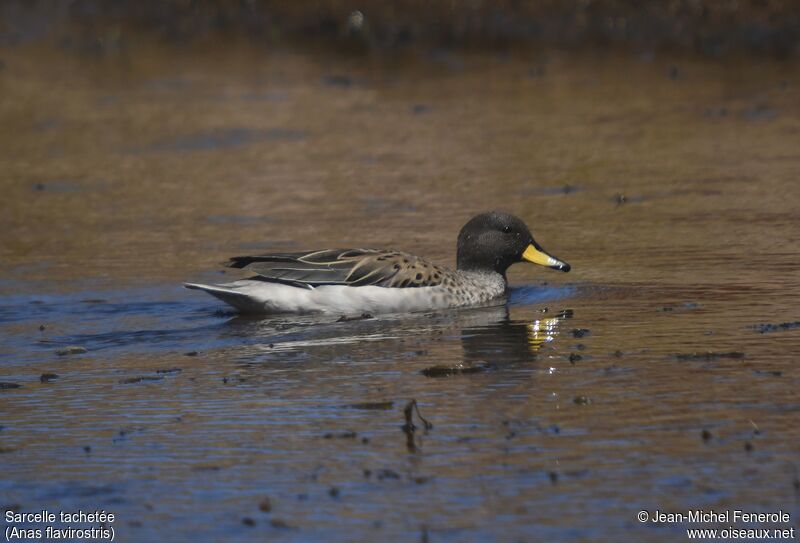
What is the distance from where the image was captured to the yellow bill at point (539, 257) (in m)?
10.9

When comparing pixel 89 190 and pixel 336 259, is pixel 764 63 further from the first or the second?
pixel 336 259

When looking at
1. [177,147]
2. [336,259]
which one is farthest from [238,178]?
[336,259]

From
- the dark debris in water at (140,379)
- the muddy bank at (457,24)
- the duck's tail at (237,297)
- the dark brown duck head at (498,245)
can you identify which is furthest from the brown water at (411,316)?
the muddy bank at (457,24)

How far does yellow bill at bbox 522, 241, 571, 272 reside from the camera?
10.9 metres

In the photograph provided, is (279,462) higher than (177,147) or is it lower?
lower

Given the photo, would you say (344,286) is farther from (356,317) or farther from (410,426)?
(410,426)

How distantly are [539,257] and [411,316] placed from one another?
1181 millimetres

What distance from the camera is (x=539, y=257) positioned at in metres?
11.0

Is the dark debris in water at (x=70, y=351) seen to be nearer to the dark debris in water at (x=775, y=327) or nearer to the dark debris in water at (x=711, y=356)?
the dark debris in water at (x=711, y=356)

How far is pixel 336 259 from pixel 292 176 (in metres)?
4.70

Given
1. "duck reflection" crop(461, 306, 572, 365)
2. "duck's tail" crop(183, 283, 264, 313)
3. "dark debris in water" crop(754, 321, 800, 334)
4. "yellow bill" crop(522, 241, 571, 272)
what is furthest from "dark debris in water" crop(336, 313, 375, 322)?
"dark debris in water" crop(754, 321, 800, 334)

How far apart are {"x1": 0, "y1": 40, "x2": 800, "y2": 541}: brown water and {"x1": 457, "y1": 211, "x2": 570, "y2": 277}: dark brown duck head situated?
33 centimetres

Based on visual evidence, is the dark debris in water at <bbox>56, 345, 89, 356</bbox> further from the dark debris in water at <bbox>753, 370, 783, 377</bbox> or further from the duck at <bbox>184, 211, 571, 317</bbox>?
the dark debris in water at <bbox>753, 370, 783, 377</bbox>

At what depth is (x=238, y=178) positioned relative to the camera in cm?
1516
